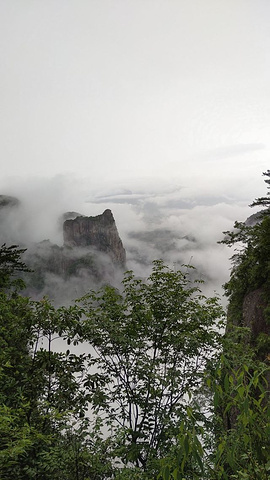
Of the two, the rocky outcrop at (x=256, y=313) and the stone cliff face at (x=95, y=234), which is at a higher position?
the stone cliff face at (x=95, y=234)

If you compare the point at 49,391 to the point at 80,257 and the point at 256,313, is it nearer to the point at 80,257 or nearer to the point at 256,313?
the point at 256,313

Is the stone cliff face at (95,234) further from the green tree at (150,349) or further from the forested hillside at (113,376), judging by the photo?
the forested hillside at (113,376)

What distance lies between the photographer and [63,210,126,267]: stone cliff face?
13125 cm

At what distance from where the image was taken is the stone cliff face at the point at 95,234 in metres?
131

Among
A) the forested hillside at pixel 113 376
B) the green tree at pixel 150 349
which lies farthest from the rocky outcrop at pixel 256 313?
the green tree at pixel 150 349

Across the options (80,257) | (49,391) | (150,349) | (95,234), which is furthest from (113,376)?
(95,234)

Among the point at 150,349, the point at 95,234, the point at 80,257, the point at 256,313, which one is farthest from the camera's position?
the point at 95,234

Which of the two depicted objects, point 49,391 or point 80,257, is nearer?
point 49,391

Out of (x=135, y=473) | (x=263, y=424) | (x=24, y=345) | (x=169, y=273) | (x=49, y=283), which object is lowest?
(x=49, y=283)

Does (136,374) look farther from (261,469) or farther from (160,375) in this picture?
(261,469)

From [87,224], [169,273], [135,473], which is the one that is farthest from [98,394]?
[87,224]

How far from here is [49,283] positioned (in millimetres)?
120625

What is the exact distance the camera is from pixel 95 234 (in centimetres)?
13325

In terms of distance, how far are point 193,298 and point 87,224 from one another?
12788cm
